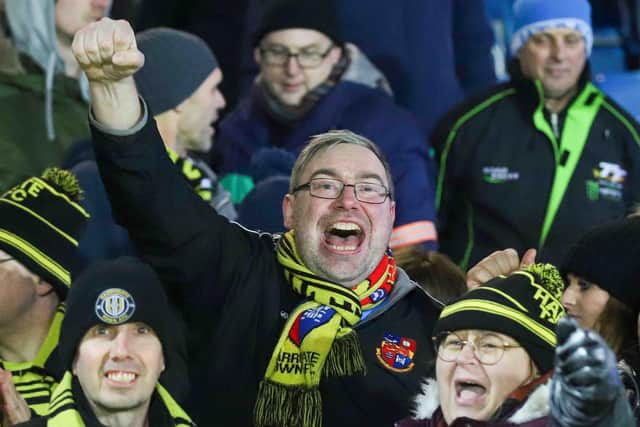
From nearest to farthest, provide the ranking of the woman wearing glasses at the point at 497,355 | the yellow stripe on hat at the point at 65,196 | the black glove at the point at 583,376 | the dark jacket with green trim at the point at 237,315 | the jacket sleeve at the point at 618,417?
the black glove at the point at 583,376 → the jacket sleeve at the point at 618,417 → the woman wearing glasses at the point at 497,355 → the dark jacket with green trim at the point at 237,315 → the yellow stripe on hat at the point at 65,196

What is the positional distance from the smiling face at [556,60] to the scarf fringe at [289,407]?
2.70 meters

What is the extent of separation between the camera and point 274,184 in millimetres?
7215

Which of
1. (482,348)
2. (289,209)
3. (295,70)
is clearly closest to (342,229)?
(289,209)

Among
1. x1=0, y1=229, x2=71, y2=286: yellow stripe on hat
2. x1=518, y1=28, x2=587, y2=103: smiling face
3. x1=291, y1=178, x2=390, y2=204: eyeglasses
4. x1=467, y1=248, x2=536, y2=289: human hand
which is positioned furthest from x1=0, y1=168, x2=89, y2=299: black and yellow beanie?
x1=518, y1=28, x2=587, y2=103: smiling face

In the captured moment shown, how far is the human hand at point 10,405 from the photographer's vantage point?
5906 mm

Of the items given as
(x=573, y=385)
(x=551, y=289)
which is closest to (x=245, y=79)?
(x=551, y=289)

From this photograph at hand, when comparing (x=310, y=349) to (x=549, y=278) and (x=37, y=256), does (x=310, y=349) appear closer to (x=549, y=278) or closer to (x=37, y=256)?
(x=549, y=278)

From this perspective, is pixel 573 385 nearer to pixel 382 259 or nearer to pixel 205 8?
pixel 382 259

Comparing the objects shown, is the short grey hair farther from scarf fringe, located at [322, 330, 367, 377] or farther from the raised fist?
the raised fist

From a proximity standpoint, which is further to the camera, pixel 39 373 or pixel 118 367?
pixel 39 373

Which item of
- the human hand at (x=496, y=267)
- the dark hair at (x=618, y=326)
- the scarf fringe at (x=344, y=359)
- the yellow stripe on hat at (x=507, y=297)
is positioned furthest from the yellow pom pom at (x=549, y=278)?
the scarf fringe at (x=344, y=359)

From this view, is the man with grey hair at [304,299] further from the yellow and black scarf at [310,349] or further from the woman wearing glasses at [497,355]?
the woman wearing glasses at [497,355]

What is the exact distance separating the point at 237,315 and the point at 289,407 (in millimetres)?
365

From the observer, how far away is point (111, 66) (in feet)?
17.9
